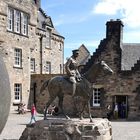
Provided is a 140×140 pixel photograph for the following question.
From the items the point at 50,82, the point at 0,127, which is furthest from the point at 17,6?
the point at 0,127

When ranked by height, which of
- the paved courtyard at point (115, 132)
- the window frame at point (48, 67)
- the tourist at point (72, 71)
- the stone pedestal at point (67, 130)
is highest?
the window frame at point (48, 67)

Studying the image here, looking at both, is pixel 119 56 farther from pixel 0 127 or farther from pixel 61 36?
pixel 0 127

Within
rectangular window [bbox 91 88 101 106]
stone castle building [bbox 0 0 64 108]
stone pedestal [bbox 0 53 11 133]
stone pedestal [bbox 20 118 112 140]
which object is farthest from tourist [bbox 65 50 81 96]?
stone castle building [bbox 0 0 64 108]

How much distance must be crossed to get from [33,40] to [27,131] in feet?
80.6

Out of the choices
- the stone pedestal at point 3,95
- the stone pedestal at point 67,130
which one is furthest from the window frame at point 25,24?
the stone pedestal at point 3,95

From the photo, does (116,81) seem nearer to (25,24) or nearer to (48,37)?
(25,24)

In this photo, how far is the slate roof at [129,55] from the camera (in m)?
32.1

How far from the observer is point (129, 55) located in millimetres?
33094

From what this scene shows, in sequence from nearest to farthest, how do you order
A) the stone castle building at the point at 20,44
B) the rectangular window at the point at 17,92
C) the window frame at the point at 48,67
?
the stone castle building at the point at 20,44 → the rectangular window at the point at 17,92 → the window frame at the point at 48,67

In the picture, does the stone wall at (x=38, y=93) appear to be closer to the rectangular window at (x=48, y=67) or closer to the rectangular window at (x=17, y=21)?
the rectangular window at (x=17, y=21)

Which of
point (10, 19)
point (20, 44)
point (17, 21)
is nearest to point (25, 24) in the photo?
point (17, 21)

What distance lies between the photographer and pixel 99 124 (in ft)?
46.6

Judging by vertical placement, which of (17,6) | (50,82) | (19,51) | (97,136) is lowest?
(97,136)

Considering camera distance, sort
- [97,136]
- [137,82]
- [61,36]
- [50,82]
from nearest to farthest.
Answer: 1. [97,136]
2. [50,82]
3. [137,82]
4. [61,36]
